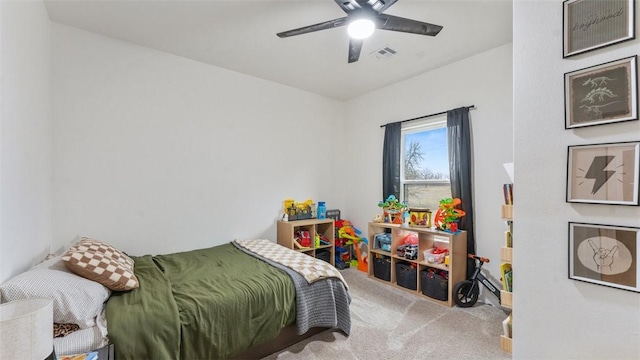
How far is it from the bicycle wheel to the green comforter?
1678 millimetres

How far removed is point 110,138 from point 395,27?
265 centimetres

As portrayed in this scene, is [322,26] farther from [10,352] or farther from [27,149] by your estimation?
[10,352]

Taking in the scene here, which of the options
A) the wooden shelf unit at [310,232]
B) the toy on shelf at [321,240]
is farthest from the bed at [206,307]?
the toy on shelf at [321,240]

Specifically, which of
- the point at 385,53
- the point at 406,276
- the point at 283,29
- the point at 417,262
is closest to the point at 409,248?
the point at 417,262

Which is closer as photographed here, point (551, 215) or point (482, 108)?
point (551, 215)

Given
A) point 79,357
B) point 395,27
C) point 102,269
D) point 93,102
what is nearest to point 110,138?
point 93,102

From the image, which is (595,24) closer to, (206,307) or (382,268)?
(206,307)

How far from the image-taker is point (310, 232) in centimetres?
357

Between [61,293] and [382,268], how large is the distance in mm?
2924

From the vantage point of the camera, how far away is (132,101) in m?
2.57

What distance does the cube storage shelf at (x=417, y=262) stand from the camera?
2676 mm

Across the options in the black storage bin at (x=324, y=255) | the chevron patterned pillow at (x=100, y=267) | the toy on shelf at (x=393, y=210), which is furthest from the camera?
the black storage bin at (x=324, y=255)

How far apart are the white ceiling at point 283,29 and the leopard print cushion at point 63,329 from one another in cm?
217

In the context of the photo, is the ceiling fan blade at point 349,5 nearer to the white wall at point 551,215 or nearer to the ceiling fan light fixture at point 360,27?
the ceiling fan light fixture at point 360,27
